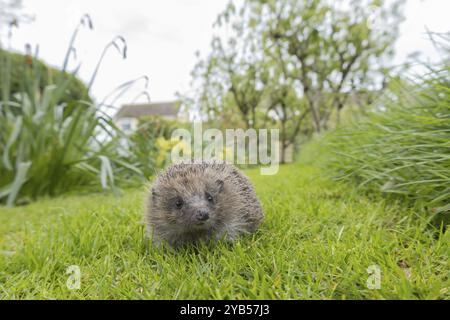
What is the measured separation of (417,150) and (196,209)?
1.96 m

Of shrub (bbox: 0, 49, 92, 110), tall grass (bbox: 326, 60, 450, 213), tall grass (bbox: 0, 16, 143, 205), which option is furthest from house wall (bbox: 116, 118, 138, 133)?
tall grass (bbox: 326, 60, 450, 213)

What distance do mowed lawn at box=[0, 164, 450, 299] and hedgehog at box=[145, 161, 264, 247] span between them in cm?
13

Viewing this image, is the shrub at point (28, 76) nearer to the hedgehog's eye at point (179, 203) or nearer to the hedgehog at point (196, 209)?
the hedgehog at point (196, 209)

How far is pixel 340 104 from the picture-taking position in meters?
12.5

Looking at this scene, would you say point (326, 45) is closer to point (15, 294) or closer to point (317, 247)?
point (317, 247)

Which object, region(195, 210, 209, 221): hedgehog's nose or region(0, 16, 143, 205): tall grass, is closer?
region(195, 210, 209, 221): hedgehog's nose

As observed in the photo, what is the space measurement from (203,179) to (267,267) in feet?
2.78

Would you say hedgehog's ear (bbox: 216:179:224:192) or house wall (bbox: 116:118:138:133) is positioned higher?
house wall (bbox: 116:118:138:133)

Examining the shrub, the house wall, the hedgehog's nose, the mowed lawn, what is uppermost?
the shrub

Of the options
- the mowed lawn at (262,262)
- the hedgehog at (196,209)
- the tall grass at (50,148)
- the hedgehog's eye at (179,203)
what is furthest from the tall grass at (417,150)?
the tall grass at (50,148)

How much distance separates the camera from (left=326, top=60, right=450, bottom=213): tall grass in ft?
7.69

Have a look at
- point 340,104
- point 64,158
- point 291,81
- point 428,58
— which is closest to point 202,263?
point 428,58

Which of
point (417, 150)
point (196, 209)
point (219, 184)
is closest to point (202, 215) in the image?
point (196, 209)

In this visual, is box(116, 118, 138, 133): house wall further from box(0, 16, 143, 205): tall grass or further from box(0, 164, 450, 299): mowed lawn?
box(0, 164, 450, 299): mowed lawn
